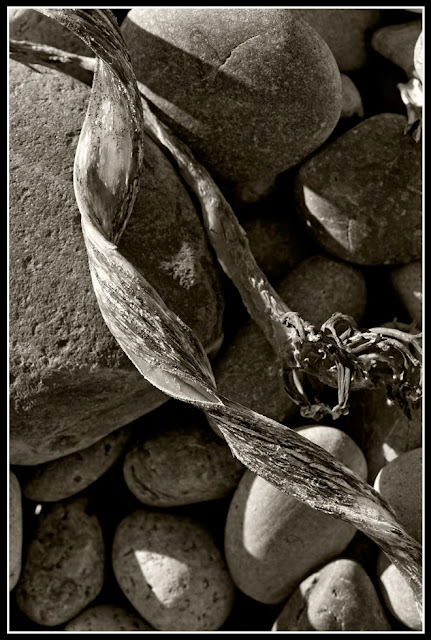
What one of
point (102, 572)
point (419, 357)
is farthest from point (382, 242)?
point (102, 572)

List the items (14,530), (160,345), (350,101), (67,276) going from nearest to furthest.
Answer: (160,345) < (67,276) < (14,530) < (350,101)

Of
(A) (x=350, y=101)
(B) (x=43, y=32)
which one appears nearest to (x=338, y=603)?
(A) (x=350, y=101)

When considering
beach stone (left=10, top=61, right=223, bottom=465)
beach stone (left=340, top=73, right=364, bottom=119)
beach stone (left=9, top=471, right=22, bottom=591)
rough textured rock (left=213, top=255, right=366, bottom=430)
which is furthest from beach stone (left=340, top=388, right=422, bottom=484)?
beach stone (left=9, top=471, right=22, bottom=591)

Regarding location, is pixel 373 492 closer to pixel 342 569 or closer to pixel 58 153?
pixel 342 569

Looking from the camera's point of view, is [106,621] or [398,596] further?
[106,621]

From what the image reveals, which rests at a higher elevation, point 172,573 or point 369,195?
point 369,195

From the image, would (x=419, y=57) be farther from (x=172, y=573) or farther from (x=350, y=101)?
(x=172, y=573)

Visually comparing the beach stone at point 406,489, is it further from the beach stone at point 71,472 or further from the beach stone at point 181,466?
the beach stone at point 71,472
